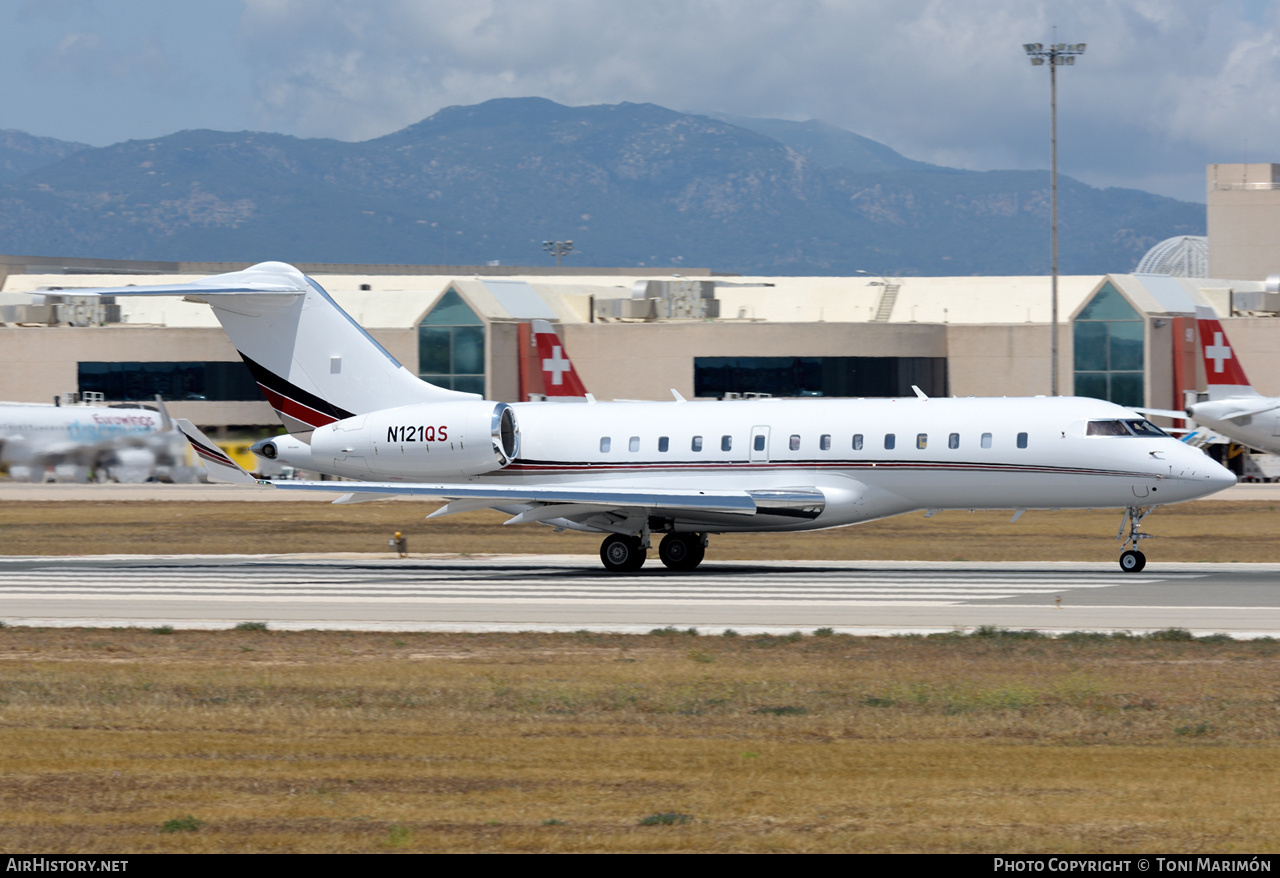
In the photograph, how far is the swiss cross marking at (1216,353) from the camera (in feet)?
198

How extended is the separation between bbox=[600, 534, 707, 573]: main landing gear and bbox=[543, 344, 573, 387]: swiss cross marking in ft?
99.5

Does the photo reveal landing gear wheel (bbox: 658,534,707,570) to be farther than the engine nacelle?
Yes

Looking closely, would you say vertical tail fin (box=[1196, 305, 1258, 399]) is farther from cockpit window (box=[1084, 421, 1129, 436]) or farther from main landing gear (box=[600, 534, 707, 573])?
main landing gear (box=[600, 534, 707, 573])

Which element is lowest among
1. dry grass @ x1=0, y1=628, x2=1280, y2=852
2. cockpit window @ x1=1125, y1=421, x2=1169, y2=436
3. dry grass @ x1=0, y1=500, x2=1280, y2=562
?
dry grass @ x1=0, y1=500, x2=1280, y2=562

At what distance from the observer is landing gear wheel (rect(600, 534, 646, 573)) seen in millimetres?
33906

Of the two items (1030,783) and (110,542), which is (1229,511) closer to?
(110,542)

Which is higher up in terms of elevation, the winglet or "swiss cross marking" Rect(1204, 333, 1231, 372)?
"swiss cross marking" Rect(1204, 333, 1231, 372)

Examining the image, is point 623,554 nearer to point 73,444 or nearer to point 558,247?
point 73,444

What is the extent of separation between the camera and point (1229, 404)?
58031 mm

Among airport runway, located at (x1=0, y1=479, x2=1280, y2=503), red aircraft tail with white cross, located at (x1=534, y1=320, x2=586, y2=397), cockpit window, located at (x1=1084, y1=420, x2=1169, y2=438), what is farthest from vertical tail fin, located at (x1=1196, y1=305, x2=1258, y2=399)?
cockpit window, located at (x1=1084, y1=420, x2=1169, y2=438)

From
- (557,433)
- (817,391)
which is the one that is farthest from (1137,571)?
(817,391)

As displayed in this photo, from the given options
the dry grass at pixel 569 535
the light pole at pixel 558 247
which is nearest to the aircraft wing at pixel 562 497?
the dry grass at pixel 569 535
